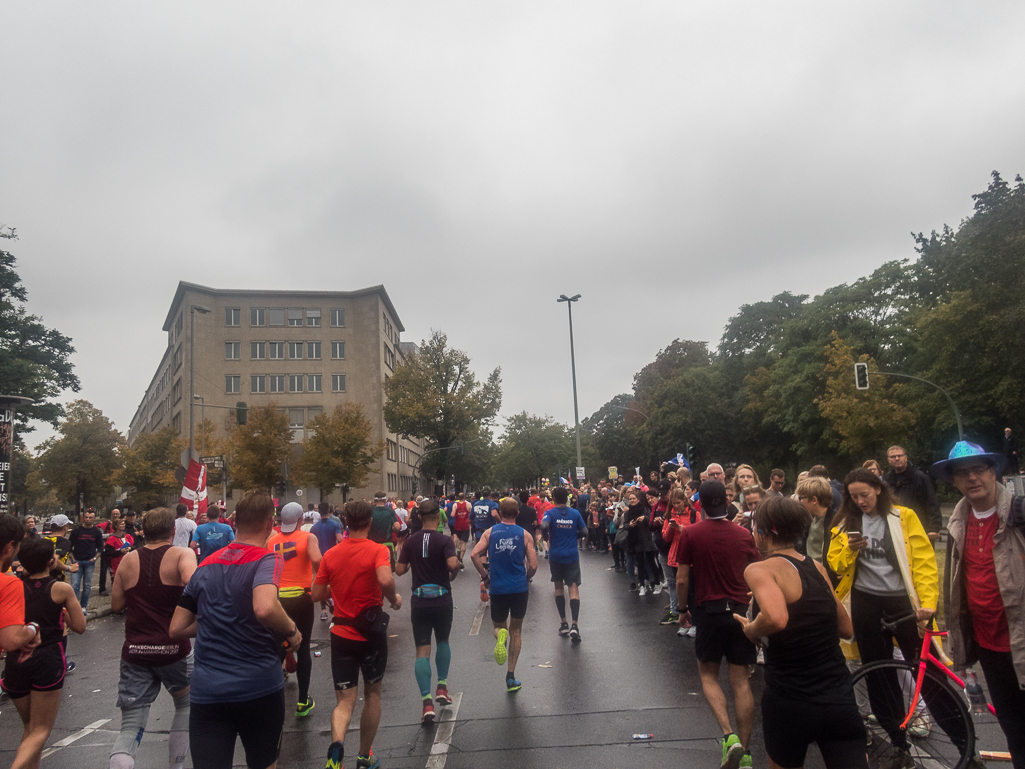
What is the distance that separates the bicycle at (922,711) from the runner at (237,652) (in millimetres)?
3416

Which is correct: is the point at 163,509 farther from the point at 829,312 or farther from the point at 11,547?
the point at 829,312

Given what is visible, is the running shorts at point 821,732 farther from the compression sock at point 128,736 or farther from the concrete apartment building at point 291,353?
the concrete apartment building at point 291,353

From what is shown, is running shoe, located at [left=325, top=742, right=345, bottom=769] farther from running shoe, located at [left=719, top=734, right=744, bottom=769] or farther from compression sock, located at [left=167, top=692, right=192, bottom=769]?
running shoe, located at [left=719, top=734, right=744, bottom=769]

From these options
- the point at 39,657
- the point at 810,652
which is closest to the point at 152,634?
the point at 39,657

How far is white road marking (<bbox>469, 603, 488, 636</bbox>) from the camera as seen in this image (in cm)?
1105

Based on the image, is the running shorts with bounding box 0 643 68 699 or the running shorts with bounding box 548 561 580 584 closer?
the running shorts with bounding box 0 643 68 699

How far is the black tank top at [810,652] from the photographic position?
353cm

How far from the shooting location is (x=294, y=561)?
705 centimetres

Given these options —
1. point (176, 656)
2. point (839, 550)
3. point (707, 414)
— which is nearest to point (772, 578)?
point (839, 550)

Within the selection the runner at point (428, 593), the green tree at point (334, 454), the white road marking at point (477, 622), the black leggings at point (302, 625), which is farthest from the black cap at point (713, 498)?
the green tree at point (334, 454)

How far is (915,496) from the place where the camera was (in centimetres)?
746

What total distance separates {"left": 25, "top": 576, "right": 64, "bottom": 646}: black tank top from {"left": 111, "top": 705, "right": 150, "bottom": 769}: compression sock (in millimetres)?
745

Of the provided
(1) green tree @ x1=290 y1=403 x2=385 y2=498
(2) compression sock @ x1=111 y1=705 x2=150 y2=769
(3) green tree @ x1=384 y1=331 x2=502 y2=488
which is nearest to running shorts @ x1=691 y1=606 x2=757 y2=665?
(2) compression sock @ x1=111 y1=705 x2=150 y2=769

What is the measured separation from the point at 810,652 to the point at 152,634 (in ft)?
12.7
